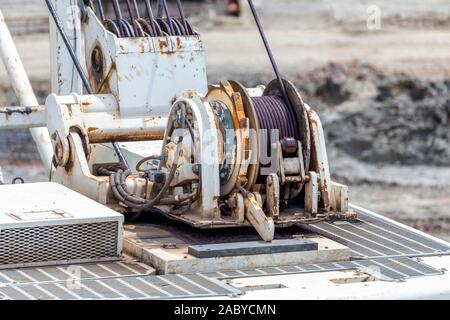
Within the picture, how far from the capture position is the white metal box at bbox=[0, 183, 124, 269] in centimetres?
1269

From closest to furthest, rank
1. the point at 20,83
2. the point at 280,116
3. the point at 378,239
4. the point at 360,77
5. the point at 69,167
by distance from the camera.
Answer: the point at 280,116 < the point at 378,239 < the point at 69,167 < the point at 20,83 < the point at 360,77

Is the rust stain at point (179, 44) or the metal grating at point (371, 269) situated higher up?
the rust stain at point (179, 44)

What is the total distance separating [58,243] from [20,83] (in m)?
4.08

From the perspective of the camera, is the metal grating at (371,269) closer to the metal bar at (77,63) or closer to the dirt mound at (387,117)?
the metal bar at (77,63)

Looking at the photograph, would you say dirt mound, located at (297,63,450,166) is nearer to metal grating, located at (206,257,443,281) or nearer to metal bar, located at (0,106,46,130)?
metal bar, located at (0,106,46,130)

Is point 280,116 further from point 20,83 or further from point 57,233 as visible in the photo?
point 20,83

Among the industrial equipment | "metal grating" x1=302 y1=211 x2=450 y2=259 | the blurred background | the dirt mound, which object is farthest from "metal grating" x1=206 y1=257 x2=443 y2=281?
the dirt mound

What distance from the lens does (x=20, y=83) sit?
16641 mm

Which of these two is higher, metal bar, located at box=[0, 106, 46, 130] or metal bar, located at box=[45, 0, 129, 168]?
metal bar, located at box=[45, 0, 129, 168]

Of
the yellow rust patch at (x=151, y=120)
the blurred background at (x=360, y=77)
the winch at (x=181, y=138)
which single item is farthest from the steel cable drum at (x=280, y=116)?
the blurred background at (x=360, y=77)

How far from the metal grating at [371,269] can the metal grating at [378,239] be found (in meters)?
0.21

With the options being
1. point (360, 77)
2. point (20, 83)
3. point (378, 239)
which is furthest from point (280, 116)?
point (360, 77)

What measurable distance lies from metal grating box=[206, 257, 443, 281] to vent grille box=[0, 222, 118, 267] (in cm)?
80

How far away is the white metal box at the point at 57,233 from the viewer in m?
12.7
